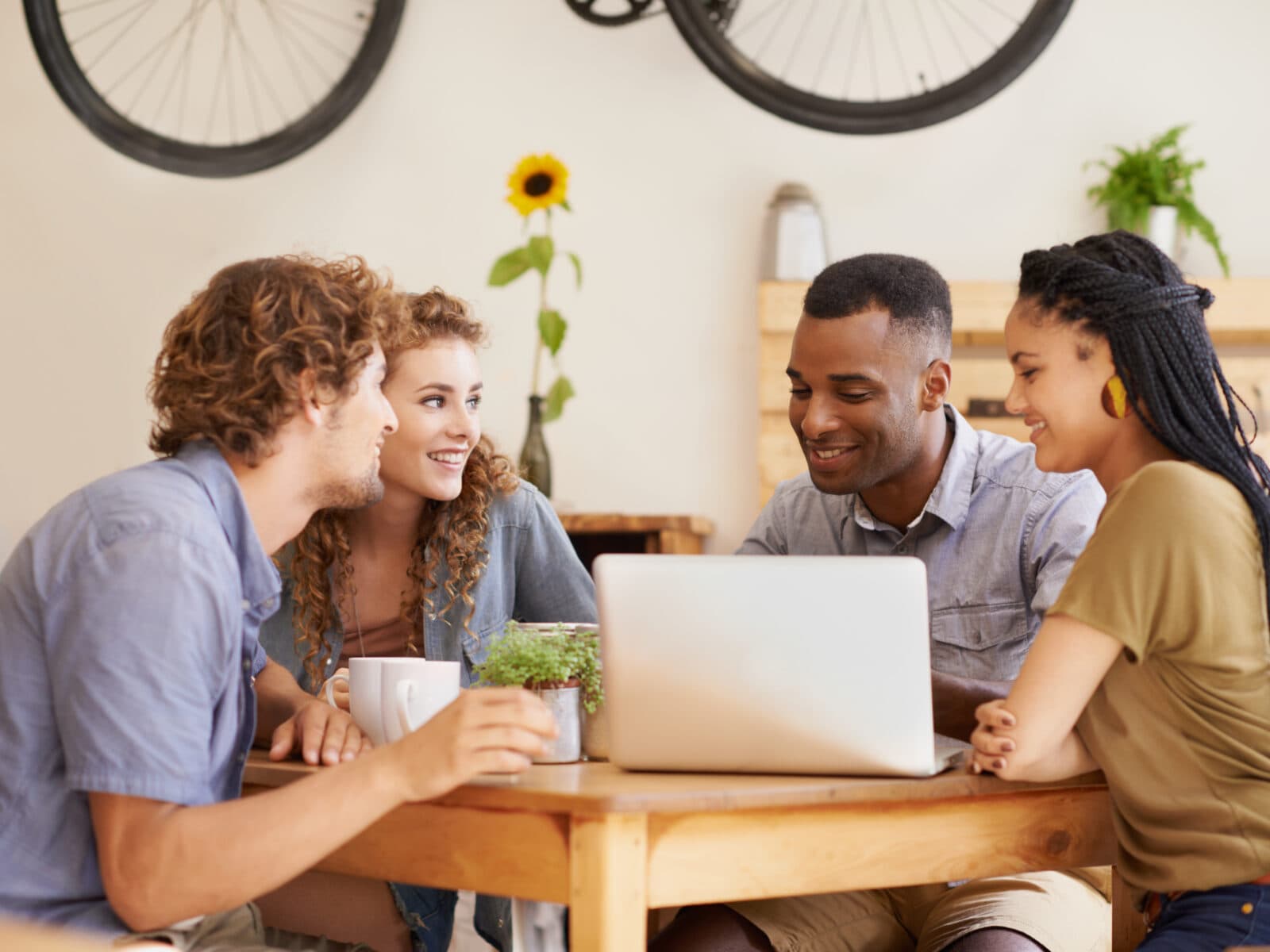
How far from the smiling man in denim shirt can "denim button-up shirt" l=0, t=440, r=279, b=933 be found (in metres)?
0.64

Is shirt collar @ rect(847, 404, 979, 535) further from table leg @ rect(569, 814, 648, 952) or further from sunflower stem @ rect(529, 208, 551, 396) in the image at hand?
sunflower stem @ rect(529, 208, 551, 396)

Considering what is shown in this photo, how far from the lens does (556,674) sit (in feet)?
4.19

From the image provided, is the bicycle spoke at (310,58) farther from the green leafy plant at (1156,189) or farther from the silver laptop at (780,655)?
the silver laptop at (780,655)

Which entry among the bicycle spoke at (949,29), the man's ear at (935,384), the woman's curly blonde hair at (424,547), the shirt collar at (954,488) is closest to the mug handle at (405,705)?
the woman's curly blonde hair at (424,547)

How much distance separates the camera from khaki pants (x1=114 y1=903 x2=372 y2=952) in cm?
113

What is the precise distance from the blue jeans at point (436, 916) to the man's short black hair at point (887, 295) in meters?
0.90

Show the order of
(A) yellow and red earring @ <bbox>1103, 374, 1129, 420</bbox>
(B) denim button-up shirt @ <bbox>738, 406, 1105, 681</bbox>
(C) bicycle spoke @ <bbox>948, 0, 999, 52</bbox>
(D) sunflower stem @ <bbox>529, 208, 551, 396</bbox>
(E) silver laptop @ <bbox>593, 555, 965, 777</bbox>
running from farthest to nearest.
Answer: (C) bicycle spoke @ <bbox>948, 0, 999, 52</bbox> → (D) sunflower stem @ <bbox>529, 208, 551, 396</bbox> → (B) denim button-up shirt @ <bbox>738, 406, 1105, 681</bbox> → (A) yellow and red earring @ <bbox>1103, 374, 1129, 420</bbox> → (E) silver laptop @ <bbox>593, 555, 965, 777</bbox>

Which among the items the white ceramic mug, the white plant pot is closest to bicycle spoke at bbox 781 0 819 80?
the white plant pot

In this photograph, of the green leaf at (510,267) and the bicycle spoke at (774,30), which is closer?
the green leaf at (510,267)

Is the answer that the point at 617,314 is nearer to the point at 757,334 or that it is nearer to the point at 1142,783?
the point at 757,334

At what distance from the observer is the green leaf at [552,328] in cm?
306

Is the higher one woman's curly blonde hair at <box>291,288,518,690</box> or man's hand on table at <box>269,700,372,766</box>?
woman's curly blonde hair at <box>291,288,518,690</box>

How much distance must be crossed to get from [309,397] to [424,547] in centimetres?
65

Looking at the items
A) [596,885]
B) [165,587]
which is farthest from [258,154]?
[596,885]
